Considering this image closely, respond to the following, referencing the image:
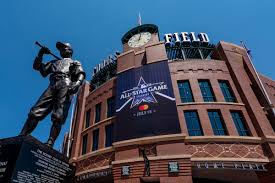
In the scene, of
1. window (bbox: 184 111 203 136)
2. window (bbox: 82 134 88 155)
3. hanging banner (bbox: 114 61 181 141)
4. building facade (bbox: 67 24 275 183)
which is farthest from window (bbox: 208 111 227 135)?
window (bbox: 82 134 88 155)

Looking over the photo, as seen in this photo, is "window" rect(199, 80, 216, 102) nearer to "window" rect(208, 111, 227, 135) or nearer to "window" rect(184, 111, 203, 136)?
"window" rect(208, 111, 227, 135)

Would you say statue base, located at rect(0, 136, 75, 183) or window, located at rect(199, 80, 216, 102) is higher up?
window, located at rect(199, 80, 216, 102)

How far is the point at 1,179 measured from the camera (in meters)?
3.18

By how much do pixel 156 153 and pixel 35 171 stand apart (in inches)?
447

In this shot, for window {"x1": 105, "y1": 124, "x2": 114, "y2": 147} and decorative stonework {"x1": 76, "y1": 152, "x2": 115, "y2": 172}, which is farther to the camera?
window {"x1": 105, "y1": 124, "x2": 114, "y2": 147}

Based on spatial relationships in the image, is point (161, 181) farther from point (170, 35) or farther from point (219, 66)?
point (170, 35)

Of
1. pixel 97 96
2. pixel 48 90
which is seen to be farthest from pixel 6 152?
pixel 97 96

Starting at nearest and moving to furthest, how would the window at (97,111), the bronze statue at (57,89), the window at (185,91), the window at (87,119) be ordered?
the bronze statue at (57,89) → the window at (185,91) → the window at (97,111) → the window at (87,119)

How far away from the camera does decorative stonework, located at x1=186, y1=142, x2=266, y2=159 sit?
46.2ft

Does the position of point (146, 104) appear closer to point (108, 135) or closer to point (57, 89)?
point (108, 135)

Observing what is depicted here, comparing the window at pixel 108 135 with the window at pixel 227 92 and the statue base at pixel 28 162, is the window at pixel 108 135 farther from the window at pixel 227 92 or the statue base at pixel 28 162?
the statue base at pixel 28 162

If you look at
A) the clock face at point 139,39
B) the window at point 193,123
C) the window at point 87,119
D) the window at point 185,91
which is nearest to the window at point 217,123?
the window at point 193,123

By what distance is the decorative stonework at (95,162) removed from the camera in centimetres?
1605

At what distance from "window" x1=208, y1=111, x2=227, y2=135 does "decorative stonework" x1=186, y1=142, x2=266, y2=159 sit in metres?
1.36
